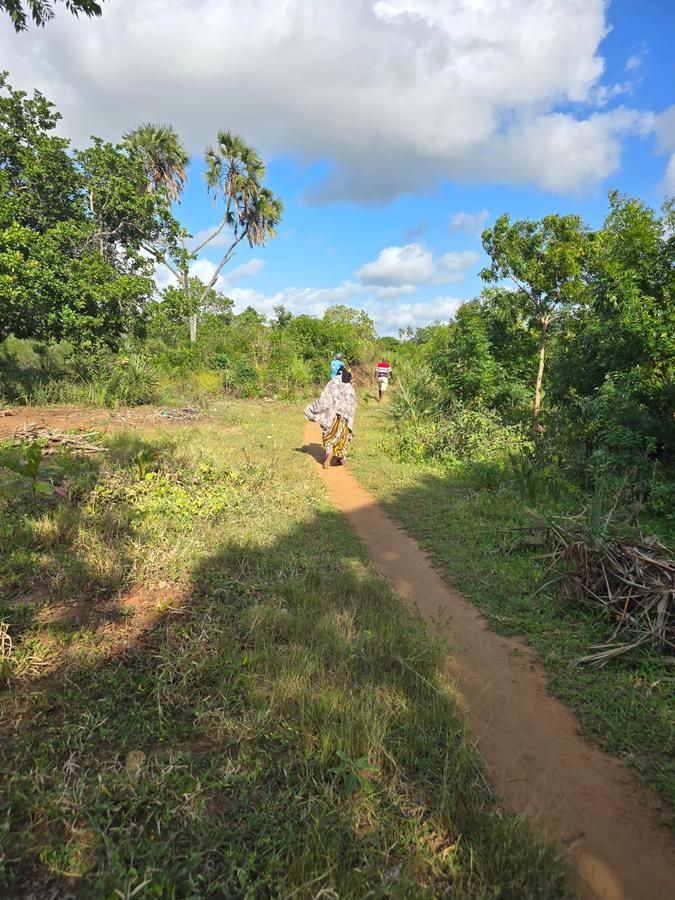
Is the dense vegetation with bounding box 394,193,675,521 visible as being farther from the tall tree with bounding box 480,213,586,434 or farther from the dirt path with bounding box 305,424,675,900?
the dirt path with bounding box 305,424,675,900

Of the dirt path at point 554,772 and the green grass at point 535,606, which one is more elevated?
the green grass at point 535,606

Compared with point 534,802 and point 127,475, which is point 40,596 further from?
point 534,802

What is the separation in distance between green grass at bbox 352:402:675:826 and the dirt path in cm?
11

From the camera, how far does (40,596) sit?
3549mm

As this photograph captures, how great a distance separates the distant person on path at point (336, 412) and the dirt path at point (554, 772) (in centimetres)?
526

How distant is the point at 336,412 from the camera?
346 inches

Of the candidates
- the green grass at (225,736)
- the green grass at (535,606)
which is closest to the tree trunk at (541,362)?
the green grass at (535,606)

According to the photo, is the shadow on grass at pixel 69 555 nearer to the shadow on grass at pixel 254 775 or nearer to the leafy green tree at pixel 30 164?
the shadow on grass at pixel 254 775

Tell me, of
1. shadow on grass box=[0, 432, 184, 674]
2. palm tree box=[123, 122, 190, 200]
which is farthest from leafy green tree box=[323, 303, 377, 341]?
shadow on grass box=[0, 432, 184, 674]

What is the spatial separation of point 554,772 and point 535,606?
1692 millimetres

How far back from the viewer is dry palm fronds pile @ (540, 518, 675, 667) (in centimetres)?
324

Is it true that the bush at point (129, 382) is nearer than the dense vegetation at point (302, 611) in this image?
No

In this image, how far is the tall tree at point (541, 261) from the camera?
399 inches

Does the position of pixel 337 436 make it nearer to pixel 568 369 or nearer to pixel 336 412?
pixel 336 412
